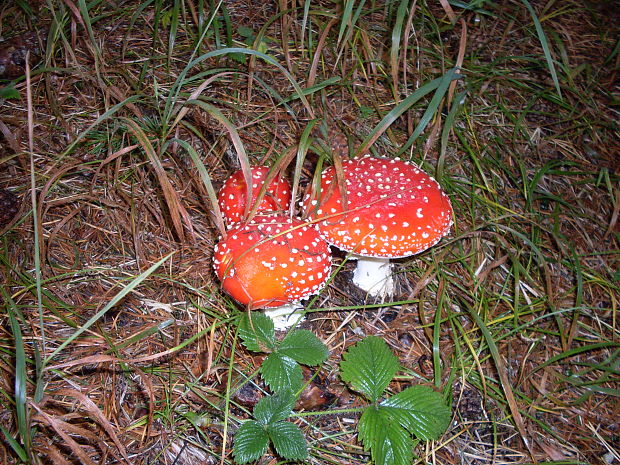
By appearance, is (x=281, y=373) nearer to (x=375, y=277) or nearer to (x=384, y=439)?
(x=384, y=439)

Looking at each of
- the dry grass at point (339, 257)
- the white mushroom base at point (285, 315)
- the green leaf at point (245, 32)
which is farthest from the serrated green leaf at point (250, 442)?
the green leaf at point (245, 32)

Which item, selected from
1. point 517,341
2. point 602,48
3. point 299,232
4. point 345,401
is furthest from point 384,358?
point 602,48

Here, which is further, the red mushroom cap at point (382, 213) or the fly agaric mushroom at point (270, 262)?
the red mushroom cap at point (382, 213)

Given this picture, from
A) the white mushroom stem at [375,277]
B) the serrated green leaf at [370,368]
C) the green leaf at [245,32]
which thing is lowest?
the white mushroom stem at [375,277]

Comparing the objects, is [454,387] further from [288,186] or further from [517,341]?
[288,186]

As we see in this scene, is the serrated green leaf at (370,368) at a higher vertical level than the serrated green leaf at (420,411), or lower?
higher

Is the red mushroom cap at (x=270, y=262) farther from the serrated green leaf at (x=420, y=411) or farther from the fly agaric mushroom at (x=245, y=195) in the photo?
the serrated green leaf at (x=420, y=411)

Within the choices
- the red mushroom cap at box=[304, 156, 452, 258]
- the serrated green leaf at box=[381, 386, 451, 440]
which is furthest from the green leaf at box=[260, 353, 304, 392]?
the red mushroom cap at box=[304, 156, 452, 258]
